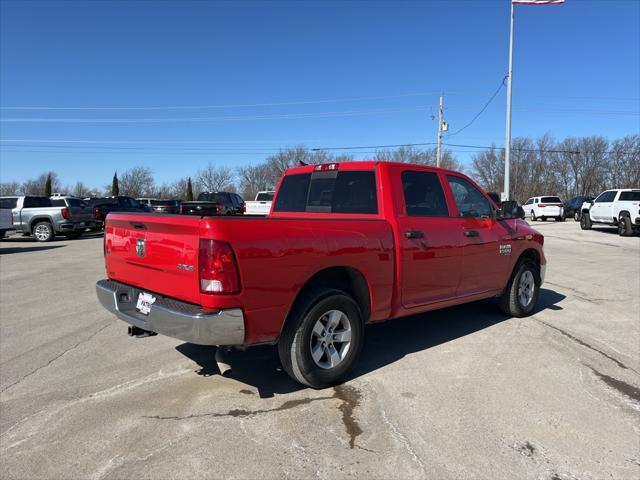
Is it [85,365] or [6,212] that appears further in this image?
[6,212]

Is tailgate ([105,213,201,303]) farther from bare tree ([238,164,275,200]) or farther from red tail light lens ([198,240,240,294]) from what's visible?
bare tree ([238,164,275,200])

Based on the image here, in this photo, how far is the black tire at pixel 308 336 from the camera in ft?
12.0

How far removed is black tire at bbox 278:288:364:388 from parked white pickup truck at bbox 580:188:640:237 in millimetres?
20206

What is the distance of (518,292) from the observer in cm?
622

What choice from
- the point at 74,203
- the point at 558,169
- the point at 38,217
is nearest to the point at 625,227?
the point at 74,203

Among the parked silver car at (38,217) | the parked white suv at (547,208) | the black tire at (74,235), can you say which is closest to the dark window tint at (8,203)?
the parked silver car at (38,217)

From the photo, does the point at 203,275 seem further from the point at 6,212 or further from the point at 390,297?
the point at 6,212

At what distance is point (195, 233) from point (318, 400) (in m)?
1.64

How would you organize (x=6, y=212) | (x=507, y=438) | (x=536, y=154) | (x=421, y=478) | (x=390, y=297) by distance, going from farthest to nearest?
(x=536, y=154)
(x=6, y=212)
(x=390, y=297)
(x=507, y=438)
(x=421, y=478)

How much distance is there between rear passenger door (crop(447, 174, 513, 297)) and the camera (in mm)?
5203

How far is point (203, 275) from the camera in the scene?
3215mm

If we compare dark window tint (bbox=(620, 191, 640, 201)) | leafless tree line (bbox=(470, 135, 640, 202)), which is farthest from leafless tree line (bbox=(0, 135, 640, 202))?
dark window tint (bbox=(620, 191, 640, 201))

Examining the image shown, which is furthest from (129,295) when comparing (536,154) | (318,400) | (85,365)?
(536,154)

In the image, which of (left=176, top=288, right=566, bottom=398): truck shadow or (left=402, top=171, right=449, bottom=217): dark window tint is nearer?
(left=176, top=288, right=566, bottom=398): truck shadow
